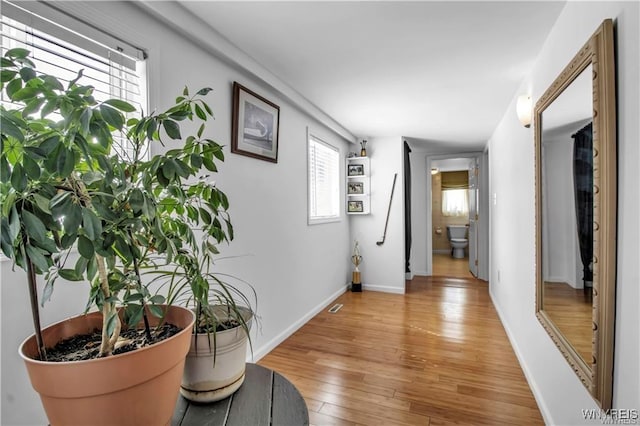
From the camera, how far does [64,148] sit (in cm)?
60

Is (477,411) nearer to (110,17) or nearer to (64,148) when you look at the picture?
(64,148)

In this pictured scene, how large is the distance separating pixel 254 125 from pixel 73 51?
1208mm

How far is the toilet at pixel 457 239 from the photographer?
7449 millimetres

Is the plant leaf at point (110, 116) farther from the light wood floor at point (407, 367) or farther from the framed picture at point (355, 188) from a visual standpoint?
the framed picture at point (355, 188)

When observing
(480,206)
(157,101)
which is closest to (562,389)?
(157,101)

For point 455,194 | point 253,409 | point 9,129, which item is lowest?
point 253,409

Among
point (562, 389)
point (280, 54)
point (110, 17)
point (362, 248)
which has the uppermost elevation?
point (280, 54)

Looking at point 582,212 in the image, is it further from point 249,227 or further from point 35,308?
point 249,227

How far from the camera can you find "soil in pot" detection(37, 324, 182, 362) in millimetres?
781

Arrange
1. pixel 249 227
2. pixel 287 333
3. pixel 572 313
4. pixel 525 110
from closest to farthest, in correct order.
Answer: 1. pixel 572 313
2. pixel 525 110
3. pixel 249 227
4. pixel 287 333

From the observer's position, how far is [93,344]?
0.85 m

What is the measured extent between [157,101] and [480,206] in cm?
509

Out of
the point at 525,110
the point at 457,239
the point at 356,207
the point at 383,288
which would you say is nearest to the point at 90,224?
the point at 525,110

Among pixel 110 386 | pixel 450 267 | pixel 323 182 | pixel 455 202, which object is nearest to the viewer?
pixel 110 386
